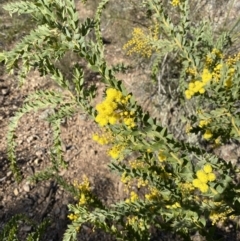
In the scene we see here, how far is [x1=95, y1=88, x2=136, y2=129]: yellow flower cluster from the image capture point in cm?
132

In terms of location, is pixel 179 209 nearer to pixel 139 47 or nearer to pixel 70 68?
pixel 139 47

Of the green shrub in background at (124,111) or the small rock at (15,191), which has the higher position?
the green shrub in background at (124,111)

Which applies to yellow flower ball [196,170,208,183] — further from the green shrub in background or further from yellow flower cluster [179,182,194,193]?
yellow flower cluster [179,182,194,193]

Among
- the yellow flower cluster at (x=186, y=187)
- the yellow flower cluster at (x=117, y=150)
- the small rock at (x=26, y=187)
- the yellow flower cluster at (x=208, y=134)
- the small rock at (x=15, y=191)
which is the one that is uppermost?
the yellow flower cluster at (x=117, y=150)

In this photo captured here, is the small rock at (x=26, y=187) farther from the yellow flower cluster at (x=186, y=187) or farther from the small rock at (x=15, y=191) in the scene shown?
the yellow flower cluster at (x=186, y=187)

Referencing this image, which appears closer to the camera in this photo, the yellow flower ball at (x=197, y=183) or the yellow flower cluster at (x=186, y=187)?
the yellow flower ball at (x=197, y=183)

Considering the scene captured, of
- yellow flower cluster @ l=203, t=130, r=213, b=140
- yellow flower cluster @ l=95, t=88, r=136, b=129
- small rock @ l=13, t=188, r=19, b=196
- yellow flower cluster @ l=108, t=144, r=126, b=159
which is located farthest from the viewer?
small rock @ l=13, t=188, r=19, b=196

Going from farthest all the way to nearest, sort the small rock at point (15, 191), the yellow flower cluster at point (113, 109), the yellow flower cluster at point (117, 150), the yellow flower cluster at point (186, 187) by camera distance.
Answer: the small rock at point (15, 191) → the yellow flower cluster at point (186, 187) → the yellow flower cluster at point (117, 150) → the yellow flower cluster at point (113, 109)

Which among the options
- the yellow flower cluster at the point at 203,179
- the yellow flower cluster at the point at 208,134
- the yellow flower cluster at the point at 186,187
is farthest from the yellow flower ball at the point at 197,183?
the yellow flower cluster at the point at 186,187

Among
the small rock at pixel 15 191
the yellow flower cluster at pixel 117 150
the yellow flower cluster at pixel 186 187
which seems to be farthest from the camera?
the small rock at pixel 15 191

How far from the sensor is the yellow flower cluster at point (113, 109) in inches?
51.9

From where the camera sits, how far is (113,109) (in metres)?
1.35

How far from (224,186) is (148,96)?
8.52 feet

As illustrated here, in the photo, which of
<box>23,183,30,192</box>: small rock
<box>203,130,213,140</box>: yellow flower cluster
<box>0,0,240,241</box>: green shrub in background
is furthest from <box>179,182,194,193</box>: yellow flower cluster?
<box>23,183,30,192</box>: small rock
